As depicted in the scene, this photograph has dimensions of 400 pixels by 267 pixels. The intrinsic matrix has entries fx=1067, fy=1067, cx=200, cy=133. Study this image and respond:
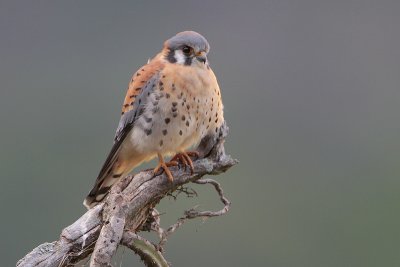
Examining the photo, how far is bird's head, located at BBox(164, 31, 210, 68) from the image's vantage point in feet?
19.7

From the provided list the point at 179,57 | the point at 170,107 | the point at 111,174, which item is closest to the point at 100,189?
the point at 111,174

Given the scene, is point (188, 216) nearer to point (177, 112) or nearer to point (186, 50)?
point (177, 112)

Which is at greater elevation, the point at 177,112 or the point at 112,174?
the point at 177,112

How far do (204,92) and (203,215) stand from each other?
105 cm

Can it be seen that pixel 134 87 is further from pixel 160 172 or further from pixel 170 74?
pixel 160 172

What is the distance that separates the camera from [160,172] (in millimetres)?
5312

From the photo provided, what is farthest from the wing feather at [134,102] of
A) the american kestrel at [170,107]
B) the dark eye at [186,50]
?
the dark eye at [186,50]

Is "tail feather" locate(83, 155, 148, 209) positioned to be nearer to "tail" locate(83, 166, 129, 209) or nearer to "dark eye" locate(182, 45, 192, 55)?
"tail" locate(83, 166, 129, 209)

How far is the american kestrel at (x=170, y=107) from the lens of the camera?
5980mm

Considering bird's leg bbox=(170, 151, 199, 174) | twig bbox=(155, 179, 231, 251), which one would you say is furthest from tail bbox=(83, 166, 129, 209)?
twig bbox=(155, 179, 231, 251)

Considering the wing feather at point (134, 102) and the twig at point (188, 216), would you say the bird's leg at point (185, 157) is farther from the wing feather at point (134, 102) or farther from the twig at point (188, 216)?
the wing feather at point (134, 102)

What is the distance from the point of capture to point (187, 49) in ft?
20.0

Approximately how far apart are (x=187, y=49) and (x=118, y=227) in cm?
163

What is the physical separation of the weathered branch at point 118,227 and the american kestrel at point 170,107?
0.67m
